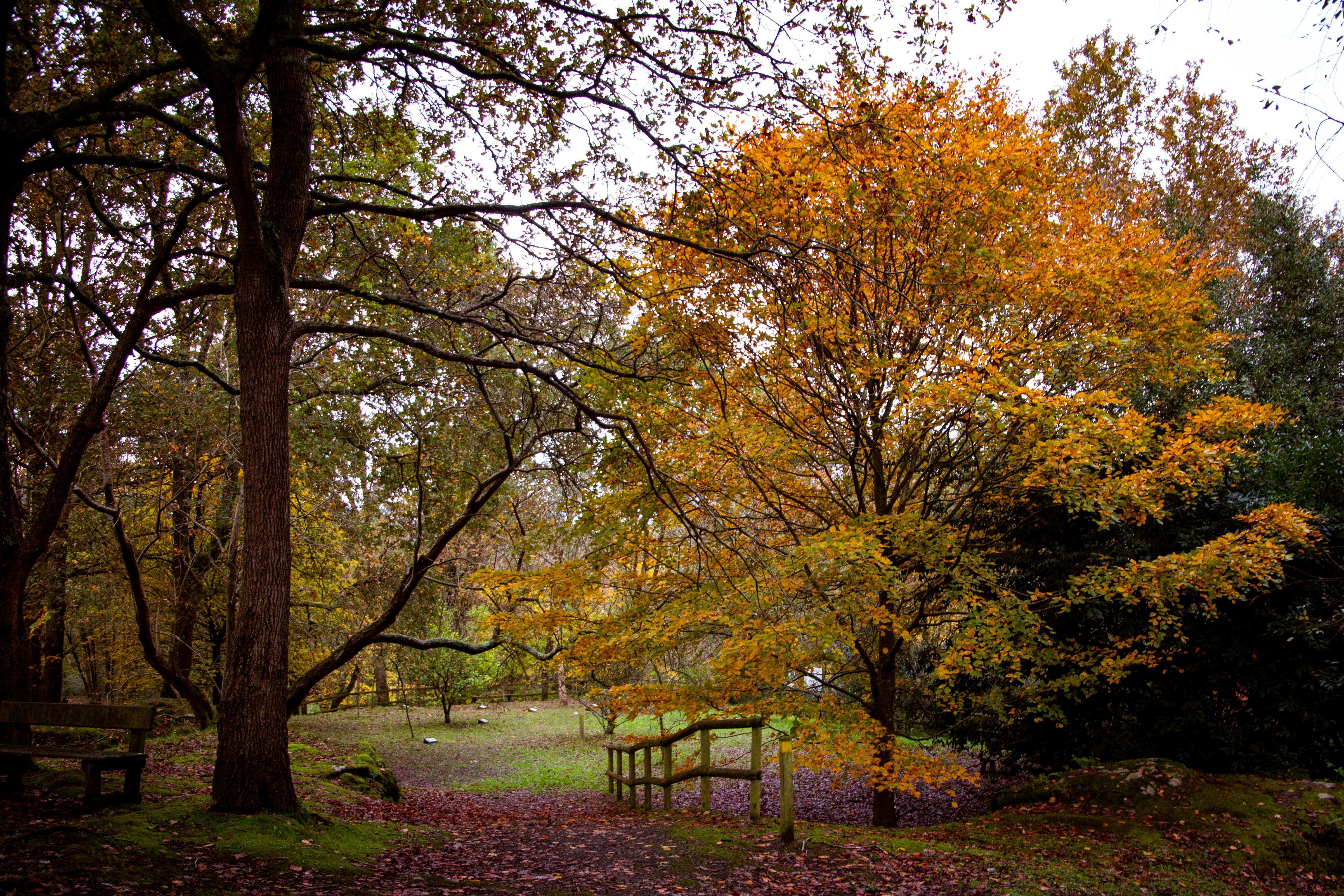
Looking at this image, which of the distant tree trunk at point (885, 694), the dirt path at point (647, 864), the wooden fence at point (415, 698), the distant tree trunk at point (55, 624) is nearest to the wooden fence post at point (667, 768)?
the dirt path at point (647, 864)

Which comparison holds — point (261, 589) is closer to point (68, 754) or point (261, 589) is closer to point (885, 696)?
point (68, 754)

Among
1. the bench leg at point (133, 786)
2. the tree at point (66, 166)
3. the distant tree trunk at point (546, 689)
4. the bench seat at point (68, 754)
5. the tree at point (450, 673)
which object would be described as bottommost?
the distant tree trunk at point (546, 689)

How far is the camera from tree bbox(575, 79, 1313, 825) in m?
7.23

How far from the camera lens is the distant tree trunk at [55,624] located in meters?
12.5

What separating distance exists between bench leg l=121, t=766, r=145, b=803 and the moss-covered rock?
3.91m

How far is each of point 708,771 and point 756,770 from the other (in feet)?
2.49

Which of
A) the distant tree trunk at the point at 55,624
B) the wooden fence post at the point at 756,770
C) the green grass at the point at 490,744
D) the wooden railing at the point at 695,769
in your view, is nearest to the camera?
the wooden fence post at the point at 756,770

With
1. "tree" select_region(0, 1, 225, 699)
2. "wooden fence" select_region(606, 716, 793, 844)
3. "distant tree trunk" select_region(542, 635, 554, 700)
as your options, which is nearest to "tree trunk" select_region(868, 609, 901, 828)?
"wooden fence" select_region(606, 716, 793, 844)

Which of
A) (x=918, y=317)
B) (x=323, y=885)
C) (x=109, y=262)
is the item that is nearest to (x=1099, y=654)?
(x=918, y=317)

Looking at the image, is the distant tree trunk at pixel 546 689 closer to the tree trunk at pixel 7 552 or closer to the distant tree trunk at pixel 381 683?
the distant tree trunk at pixel 381 683

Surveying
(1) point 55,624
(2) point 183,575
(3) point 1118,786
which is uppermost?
(2) point 183,575

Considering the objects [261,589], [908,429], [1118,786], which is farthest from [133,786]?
[1118,786]

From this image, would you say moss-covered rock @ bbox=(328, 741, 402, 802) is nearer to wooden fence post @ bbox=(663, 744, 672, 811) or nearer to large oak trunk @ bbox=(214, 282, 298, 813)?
wooden fence post @ bbox=(663, 744, 672, 811)

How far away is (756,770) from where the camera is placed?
7016 mm
